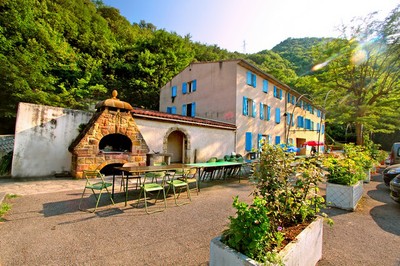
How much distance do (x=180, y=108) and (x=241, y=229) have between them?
15.4 metres

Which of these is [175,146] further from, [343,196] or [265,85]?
[343,196]

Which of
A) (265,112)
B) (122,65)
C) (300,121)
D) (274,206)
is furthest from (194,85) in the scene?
(274,206)

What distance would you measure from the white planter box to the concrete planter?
262cm

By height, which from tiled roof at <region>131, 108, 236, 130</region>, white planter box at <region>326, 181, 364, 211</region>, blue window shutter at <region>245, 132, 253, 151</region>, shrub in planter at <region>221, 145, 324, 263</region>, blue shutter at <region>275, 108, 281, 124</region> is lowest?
white planter box at <region>326, 181, 364, 211</region>

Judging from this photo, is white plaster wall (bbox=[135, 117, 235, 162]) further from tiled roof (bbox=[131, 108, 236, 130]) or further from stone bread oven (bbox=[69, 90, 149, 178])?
stone bread oven (bbox=[69, 90, 149, 178])

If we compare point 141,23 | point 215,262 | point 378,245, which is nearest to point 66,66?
point 215,262

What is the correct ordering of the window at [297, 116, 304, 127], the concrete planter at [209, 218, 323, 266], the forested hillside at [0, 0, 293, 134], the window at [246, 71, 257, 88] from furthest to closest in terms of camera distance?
the window at [297, 116, 304, 127] < the window at [246, 71, 257, 88] < the forested hillside at [0, 0, 293, 134] < the concrete planter at [209, 218, 323, 266]

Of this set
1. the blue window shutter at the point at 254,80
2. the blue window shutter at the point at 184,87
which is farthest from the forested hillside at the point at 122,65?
the blue window shutter at the point at 184,87

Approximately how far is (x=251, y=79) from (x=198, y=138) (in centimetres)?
657

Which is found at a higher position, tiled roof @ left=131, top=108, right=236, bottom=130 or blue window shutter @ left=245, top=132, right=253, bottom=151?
tiled roof @ left=131, top=108, right=236, bottom=130

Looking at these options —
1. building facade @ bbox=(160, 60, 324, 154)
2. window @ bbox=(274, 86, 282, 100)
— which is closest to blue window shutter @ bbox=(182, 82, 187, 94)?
building facade @ bbox=(160, 60, 324, 154)

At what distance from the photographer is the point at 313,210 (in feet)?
9.20

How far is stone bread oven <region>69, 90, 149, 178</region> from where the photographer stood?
23.8ft

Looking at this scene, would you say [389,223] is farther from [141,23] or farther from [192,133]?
[141,23]
